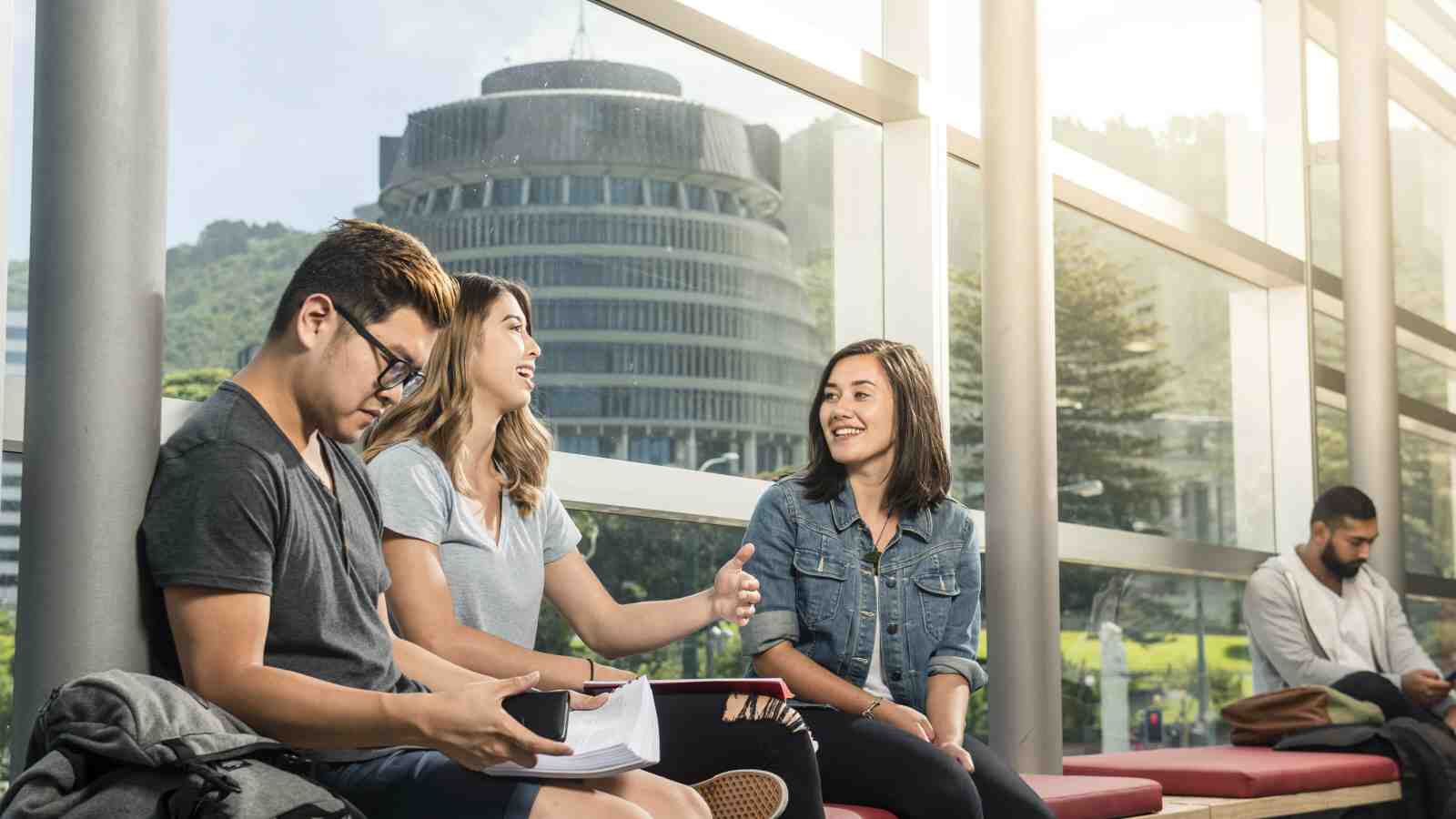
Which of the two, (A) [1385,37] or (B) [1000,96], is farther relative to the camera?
(A) [1385,37]

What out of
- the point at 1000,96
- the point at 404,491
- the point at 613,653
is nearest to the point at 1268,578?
the point at 1000,96

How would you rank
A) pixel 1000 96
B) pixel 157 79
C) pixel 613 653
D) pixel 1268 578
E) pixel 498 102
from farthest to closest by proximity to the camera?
pixel 1268 578 → pixel 1000 96 → pixel 498 102 → pixel 613 653 → pixel 157 79

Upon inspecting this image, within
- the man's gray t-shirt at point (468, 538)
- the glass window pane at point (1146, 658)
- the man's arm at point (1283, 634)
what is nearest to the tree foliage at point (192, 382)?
the man's gray t-shirt at point (468, 538)

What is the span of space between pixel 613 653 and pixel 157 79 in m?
1.35

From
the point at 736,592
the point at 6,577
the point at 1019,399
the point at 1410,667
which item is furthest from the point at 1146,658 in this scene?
the point at 6,577

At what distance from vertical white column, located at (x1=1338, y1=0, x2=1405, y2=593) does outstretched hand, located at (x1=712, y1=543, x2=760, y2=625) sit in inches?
180

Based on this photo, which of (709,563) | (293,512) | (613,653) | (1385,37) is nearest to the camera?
(293,512)

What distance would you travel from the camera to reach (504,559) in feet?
8.76

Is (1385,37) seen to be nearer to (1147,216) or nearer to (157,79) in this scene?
(1147,216)

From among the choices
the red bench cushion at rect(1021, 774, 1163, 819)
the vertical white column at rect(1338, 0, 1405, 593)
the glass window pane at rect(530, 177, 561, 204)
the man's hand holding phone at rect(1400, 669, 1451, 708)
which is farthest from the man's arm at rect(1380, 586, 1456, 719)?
the glass window pane at rect(530, 177, 561, 204)

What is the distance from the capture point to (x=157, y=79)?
77.4 inches

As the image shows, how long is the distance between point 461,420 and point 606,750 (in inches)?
41.2

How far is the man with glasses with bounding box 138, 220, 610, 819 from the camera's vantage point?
5.56 ft

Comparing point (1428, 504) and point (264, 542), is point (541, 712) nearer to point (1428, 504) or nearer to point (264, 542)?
point (264, 542)
